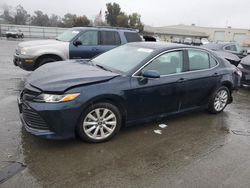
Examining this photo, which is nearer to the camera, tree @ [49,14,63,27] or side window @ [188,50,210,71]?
side window @ [188,50,210,71]

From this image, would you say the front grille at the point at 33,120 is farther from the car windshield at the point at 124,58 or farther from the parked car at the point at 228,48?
the parked car at the point at 228,48

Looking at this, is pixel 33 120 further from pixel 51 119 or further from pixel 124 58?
pixel 124 58

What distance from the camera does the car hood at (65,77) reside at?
324 cm

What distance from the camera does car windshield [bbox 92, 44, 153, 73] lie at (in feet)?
13.1

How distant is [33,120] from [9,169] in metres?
0.72

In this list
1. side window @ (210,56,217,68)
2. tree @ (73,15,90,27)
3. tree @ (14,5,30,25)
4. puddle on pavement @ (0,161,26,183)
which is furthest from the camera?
tree @ (14,5,30,25)

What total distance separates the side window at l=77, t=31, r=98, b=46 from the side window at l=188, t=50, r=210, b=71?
4.08m

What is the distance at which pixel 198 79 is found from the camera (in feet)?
15.0

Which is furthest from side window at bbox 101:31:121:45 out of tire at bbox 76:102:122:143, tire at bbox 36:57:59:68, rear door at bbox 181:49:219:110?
tire at bbox 76:102:122:143

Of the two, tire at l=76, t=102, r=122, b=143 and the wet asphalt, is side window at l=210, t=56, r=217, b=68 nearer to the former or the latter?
the wet asphalt

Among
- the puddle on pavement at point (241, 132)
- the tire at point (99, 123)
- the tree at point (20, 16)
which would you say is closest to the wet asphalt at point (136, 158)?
the puddle on pavement at point (241, 132)

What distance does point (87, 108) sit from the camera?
3.37 metres

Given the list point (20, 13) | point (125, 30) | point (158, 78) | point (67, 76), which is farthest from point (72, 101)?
point (20, 13)

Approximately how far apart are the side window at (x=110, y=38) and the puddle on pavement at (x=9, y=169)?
5.68m
